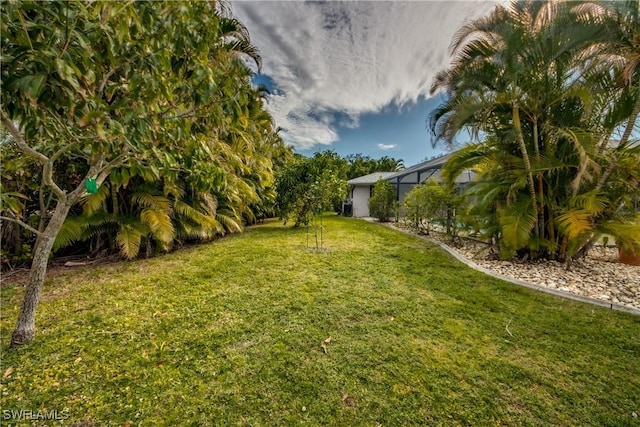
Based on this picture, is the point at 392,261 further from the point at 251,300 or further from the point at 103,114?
the point at 103,114

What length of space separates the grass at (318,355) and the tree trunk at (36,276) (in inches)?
5.8

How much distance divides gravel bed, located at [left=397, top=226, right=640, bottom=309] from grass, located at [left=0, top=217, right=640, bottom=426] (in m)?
0.66

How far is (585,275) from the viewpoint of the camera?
480cm

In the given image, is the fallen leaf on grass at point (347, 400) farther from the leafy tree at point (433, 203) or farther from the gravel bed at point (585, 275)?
the leafy tree at point (433, 203)

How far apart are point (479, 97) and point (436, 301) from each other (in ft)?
14.5

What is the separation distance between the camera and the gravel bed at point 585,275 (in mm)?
4035

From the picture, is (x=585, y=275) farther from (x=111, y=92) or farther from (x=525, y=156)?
(x=111, y=92)

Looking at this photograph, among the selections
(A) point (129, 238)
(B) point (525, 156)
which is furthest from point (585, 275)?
(A) point (129, 238)

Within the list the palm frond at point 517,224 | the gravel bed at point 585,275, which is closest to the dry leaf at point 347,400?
the gravel bed at point 585,275

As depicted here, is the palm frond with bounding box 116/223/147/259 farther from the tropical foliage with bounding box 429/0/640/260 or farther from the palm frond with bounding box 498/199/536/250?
the palm frond with bounding box 498/199/536/250

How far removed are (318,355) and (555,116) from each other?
21.0 feet

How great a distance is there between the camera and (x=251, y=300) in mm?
3867

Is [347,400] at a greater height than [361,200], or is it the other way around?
[361,200]

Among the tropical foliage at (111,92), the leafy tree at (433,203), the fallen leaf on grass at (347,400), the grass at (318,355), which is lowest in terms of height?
the fallen leaf on grass at (347,400)
